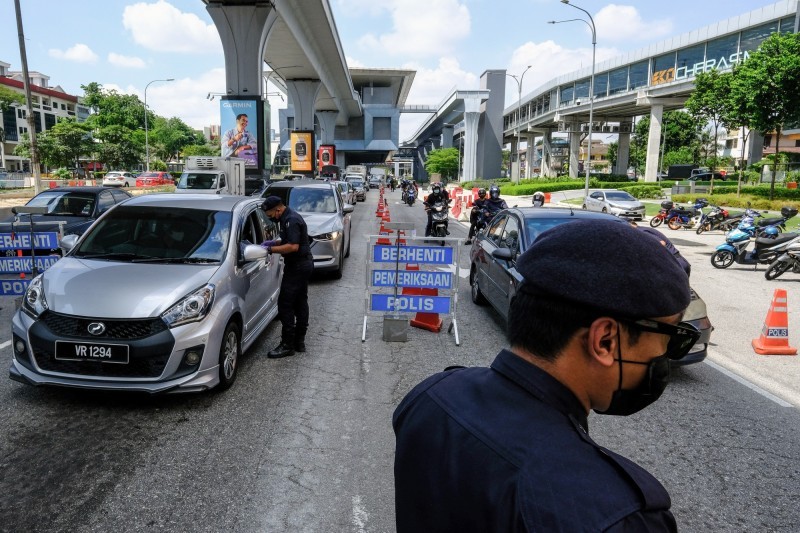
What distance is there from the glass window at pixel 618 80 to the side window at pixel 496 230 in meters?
53.0

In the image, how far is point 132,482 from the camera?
385 cm

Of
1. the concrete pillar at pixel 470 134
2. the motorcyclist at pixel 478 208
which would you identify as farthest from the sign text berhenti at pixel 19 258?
the concrete pillar at pixel 470 134

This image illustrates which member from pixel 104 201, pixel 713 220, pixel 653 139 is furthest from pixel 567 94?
pixel 104 201

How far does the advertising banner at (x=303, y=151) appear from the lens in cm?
4459

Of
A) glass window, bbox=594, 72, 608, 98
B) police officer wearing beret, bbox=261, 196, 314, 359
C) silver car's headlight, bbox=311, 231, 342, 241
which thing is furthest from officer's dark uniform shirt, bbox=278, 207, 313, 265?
glass window, bbox=594, 72, 608, 98

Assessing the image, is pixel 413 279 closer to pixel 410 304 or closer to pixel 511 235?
pixel 410 304

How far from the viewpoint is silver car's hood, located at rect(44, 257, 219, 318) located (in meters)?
4.75

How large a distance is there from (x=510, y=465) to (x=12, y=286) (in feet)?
28.1

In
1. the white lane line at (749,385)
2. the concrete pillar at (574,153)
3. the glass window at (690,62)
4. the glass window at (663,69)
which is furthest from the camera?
the concrete pillar at (574,153)

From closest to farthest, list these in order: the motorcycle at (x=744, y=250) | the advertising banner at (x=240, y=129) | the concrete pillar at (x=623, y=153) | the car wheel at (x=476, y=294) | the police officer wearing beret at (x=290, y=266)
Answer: the police officer wearing beret at (x=290, y=266)
the car wheel at (x=476, y=294)
the motorcycle at (x=744, y=250)
the advertising banner at (x=240, y=129)
the concrete pillar at (x=623, y=153)

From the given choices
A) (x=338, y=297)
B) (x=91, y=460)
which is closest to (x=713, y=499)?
(x=91, y=460)

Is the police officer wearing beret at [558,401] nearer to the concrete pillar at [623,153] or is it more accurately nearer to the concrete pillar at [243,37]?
the concrete pillar at [243,37]

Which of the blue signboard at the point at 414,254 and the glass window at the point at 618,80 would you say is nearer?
the blue signboard at the point at 414,254

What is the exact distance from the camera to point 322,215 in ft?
40.3
